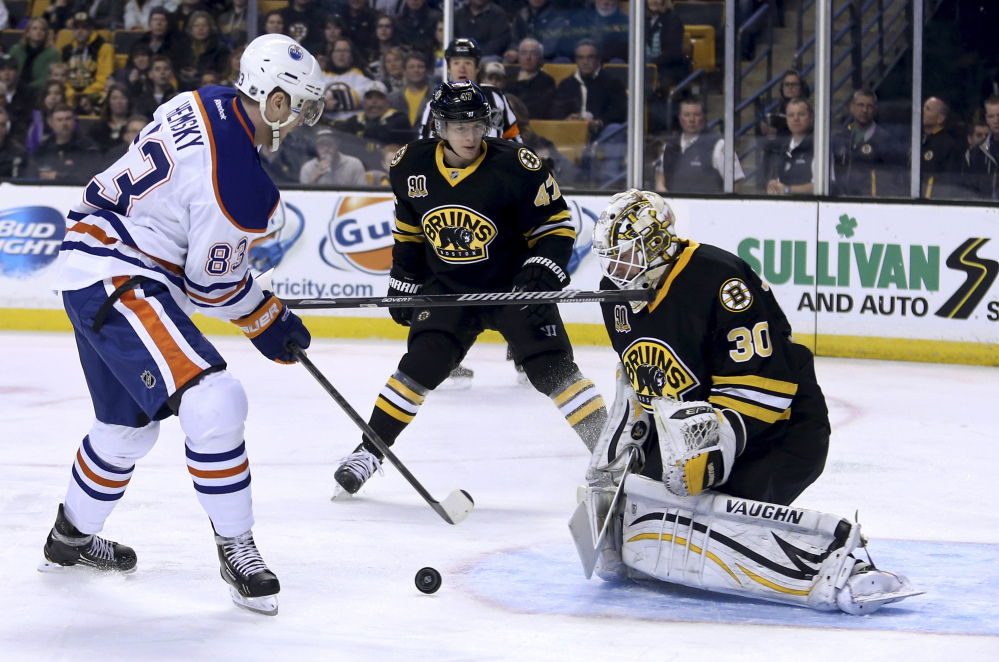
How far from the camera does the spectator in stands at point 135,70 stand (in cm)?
723

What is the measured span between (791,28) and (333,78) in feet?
8.16

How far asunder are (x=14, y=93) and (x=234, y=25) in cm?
136

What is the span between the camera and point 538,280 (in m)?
3.44

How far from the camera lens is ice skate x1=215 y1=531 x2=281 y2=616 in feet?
7.88

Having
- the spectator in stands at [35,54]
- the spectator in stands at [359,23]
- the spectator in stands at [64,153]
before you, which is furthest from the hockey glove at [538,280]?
the spectator in stands at [35,54]

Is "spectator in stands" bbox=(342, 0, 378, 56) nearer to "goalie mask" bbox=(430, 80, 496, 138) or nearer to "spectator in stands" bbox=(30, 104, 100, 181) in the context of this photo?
"spectator in stands" bbox=(30, 104, 100, 181)

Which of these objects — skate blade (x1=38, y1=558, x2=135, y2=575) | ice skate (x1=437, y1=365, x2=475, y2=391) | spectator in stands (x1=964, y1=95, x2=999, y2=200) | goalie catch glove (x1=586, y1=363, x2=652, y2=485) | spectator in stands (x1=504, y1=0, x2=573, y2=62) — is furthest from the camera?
spectator in stands (x1=504, y1=0, x2=573, y2=62)

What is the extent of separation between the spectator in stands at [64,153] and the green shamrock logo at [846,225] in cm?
401

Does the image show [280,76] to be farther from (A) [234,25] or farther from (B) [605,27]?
(A) [234,25]

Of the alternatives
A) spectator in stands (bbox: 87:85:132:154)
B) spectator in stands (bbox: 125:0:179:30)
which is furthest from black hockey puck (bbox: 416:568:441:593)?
spectator in stands (bbox: 125:0:179:30)

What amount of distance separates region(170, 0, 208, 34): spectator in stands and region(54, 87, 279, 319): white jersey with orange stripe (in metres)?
5.06

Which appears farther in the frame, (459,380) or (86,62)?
(86,62)

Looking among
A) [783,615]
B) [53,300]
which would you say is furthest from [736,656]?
[53,300]

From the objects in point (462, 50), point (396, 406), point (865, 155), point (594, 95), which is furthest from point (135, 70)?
point (396, 406)
